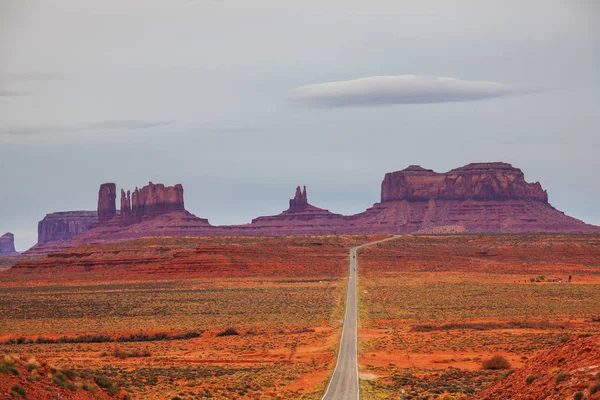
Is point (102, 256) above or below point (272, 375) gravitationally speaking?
above

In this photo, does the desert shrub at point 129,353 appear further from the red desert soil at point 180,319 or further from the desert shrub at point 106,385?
the desert shrub at point 106,385

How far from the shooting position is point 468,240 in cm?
16750

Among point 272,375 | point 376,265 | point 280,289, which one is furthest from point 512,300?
point 376,265

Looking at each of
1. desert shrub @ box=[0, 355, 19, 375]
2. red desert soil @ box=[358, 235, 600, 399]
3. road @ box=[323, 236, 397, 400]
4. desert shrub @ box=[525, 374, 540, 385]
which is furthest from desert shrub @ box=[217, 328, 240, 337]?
desert shrub @ box=[525, 374, 540, 385]

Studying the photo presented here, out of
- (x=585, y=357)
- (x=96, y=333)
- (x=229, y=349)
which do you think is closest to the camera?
(x=585, y=357)

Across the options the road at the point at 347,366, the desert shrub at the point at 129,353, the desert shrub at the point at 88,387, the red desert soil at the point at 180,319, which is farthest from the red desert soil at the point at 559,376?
the desert shrub at the point at 129,353

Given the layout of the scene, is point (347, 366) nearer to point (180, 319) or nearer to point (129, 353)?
point (129, 353)

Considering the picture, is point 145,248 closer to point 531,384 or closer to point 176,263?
point 176,263

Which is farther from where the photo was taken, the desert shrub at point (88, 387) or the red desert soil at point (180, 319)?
the red desert soil at point (180, 319)

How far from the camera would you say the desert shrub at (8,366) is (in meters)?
23.6

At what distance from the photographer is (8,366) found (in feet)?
78.5

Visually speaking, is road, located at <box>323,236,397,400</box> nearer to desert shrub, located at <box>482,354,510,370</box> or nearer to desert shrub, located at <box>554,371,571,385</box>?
desert shrub, located at <box>482,354,510,370</box>

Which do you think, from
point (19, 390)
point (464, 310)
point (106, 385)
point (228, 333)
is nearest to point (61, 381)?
point (19, 390)

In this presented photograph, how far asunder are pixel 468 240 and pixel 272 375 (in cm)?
13348
